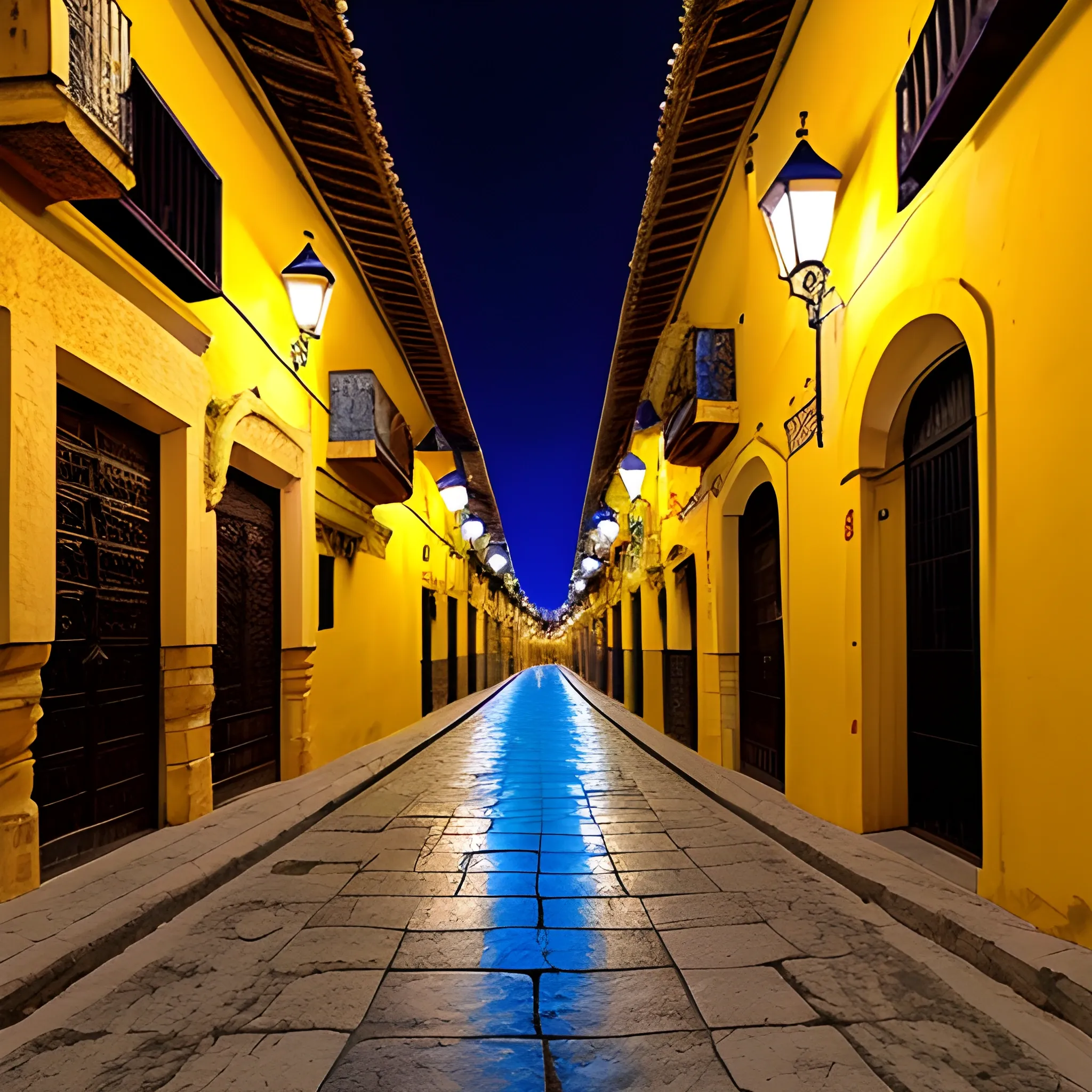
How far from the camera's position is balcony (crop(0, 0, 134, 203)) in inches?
128

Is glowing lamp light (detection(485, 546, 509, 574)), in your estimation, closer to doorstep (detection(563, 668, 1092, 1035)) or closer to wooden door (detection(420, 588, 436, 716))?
wooden door (detection(420, 588, 436, 716))

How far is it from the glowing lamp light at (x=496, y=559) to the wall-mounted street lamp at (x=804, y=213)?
19.1 meters

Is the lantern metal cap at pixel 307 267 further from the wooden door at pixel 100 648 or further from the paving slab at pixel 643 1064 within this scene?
the paving slab at pixel 643 1064

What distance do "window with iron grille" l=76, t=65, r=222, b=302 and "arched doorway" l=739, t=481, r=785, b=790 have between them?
516 cm

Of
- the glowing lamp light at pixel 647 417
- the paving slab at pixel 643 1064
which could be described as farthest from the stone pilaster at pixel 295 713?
the glowing lamp light at pixel 647 417

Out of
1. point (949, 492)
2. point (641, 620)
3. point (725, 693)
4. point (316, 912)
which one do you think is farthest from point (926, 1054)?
point (641, 620)

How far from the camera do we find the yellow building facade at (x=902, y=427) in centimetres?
299

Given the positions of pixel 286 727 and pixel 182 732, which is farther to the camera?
pixel 286 727

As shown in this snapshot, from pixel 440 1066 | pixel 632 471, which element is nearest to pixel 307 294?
pixel 440 1066

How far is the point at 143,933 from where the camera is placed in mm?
3350

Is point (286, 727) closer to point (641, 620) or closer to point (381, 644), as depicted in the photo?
point (381, 644)

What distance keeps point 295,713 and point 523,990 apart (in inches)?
202

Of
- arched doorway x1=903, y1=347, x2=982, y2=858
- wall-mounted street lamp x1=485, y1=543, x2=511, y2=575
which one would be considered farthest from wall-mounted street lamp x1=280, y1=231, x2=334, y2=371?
wall-mounted street lamp x1=485, y1=543, x2=511, y2=575

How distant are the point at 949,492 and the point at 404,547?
31.7ft
